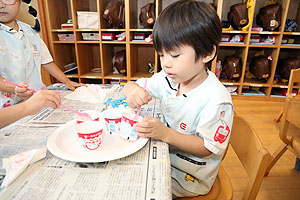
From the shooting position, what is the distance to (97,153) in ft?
1.70

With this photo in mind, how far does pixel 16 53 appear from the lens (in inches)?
45.7

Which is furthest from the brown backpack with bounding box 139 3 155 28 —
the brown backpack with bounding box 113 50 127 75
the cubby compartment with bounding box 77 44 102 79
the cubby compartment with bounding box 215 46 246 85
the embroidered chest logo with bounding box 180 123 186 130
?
the embroidered chest logo with bounding box 180 123 186 130

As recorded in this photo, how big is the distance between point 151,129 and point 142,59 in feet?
8.24

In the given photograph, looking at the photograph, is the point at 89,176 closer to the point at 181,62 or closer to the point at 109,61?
the point at 181,62

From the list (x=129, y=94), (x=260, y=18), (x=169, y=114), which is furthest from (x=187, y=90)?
(x=260, y=18)

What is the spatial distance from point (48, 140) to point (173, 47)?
475 millimetres

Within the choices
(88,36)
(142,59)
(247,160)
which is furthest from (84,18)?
(247,160)

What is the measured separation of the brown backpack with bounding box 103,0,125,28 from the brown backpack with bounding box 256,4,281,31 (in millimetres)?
1738

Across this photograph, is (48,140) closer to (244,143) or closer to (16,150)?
(16,150)

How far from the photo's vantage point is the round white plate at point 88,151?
49 cm

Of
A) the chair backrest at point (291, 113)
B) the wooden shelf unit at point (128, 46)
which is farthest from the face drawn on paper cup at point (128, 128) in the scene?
the wooden shelf unit at point (128, 46)

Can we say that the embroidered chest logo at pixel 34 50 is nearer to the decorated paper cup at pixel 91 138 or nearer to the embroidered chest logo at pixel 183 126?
the decorated paper cup at pixel 91 138

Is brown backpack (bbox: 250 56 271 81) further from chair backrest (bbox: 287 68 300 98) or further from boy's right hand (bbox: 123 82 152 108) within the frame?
boy's right hand (bbox: 123 82 152 108)

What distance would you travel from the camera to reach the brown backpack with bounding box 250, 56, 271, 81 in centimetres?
243
